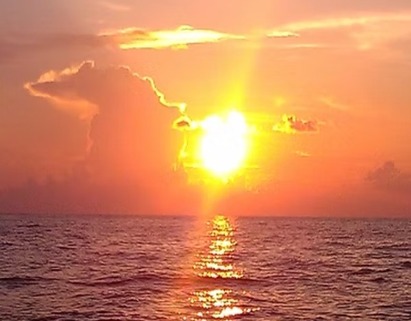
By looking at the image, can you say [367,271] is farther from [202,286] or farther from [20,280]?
[20,280]

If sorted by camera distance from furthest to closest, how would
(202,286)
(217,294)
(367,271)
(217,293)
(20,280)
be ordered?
(367,271) → (20,280) → (202,286) → (217,293) → (217,294)


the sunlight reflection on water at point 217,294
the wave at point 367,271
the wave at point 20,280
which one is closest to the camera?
the sunlight reflection on water at point 217,294

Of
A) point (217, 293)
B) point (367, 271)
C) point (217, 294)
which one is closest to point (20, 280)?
point (217, 293)

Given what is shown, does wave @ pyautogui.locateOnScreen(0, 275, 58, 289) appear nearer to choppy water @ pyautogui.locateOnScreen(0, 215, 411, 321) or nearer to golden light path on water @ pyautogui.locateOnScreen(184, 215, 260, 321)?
choppy water @ pyautogui.locateOnScreen(0, 215, 411, 321)

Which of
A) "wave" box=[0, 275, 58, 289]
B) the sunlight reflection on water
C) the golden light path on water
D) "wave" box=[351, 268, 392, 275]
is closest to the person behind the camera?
the golden light path on water

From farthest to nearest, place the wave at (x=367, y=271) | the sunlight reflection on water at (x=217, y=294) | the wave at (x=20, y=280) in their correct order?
the wave at (x=367, y=271) < the wave at (x=20, y=280) < the sunlight reflection on water at (x=217, y=294)

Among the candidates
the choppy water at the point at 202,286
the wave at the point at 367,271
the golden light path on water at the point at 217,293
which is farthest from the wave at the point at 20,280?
the wave at the point at 367,271

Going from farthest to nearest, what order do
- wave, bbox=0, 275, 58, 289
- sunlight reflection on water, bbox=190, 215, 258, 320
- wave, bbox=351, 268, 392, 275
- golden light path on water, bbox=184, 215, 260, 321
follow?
wave, bbox=351, 268, 392, 275
wave, bbox=0, 275, 58, 289
sunlight reflection on water, bbox=190, 215, 258, 320
golden light path on water, bbox=184, 215, 260, 321

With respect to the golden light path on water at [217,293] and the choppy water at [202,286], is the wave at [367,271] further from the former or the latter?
the golden light path on water at [217,293]

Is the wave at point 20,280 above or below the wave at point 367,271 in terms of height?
below

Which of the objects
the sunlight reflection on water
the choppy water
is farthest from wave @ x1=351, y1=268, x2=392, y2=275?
the sunlight reflection on water

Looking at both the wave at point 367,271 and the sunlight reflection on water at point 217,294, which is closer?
the sunlight reflection on water at point 217,294

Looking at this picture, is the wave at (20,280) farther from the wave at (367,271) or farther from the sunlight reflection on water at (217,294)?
the wave at (367,271)

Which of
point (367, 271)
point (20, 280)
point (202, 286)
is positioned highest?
point (367, 271)
